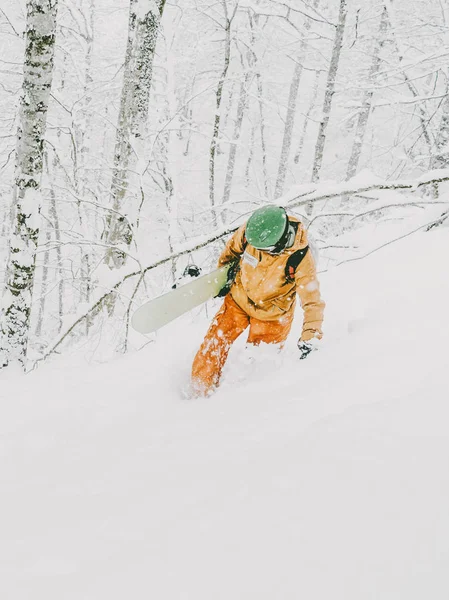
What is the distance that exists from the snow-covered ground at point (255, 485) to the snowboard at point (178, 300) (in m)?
0.89

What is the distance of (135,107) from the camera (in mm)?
4535

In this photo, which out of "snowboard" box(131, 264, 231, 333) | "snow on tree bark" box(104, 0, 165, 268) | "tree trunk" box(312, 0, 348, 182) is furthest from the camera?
"tree trunk" box(312, 0, 348, 182)

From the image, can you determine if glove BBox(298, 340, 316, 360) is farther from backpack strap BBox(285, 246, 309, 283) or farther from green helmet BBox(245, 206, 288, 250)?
green helmet BBox(245, 206, 288, 250)

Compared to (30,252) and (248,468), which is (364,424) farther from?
(30,252)

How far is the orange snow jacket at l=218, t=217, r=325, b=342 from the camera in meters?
2.95

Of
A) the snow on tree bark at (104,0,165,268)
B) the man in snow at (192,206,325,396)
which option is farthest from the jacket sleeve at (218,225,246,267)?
the snow on tree bark at (104,0,165,268)

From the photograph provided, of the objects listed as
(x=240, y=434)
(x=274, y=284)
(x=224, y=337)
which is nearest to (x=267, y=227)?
(x=274, y=284)

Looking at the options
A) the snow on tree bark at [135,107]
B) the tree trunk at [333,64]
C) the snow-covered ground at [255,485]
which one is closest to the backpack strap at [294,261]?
the snow-covered ground at [255,485]

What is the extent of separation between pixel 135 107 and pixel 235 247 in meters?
2.33

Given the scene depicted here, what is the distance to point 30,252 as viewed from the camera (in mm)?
3666

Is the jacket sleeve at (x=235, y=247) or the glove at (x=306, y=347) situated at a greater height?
the jacket sleeve at (x=235, y=247)

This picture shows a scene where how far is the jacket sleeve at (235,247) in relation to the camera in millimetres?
3277

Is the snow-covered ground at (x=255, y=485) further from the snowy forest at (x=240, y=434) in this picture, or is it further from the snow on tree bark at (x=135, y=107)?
the snow on tree bark at (x=135, y=107)

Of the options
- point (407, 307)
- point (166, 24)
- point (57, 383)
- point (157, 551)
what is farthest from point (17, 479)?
point (166, 24)
